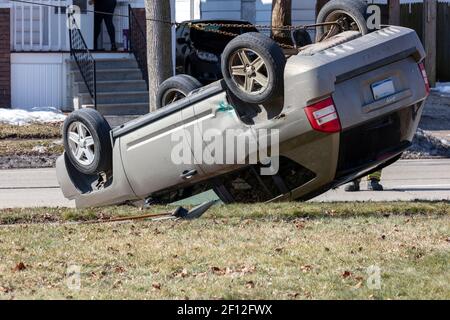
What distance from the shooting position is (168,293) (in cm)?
646

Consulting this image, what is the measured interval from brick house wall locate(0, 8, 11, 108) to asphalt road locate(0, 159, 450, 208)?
6.00 metres

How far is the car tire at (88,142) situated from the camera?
10.2 metres

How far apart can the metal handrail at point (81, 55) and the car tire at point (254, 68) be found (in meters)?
11.7

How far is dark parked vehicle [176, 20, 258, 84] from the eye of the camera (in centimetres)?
2086

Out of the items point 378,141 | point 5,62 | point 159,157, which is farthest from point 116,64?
point 378,141

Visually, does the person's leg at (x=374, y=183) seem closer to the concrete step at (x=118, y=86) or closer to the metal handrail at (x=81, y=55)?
the metal handrail at (x=81, y=55)

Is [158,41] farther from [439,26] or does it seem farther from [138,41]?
[439,26]

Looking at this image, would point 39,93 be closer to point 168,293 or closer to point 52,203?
point 52,203

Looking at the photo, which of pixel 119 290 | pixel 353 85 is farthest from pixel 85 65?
pixel 119 290

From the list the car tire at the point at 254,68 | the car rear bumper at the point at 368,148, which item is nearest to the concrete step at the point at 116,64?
the car rear bumper at the point at 368,148

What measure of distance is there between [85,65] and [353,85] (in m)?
13.2

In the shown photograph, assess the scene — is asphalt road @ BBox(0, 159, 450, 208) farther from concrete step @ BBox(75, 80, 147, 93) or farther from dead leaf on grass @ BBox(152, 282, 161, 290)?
concrete step @ BBox(75, 80, 147, 93)

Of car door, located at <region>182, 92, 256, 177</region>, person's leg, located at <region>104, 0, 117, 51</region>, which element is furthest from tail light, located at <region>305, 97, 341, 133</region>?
person's leg, located at <region>104, 0, 117, 51</region>

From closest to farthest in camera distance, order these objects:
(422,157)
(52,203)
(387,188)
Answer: (52,203) < (387,188) < (422,157)
